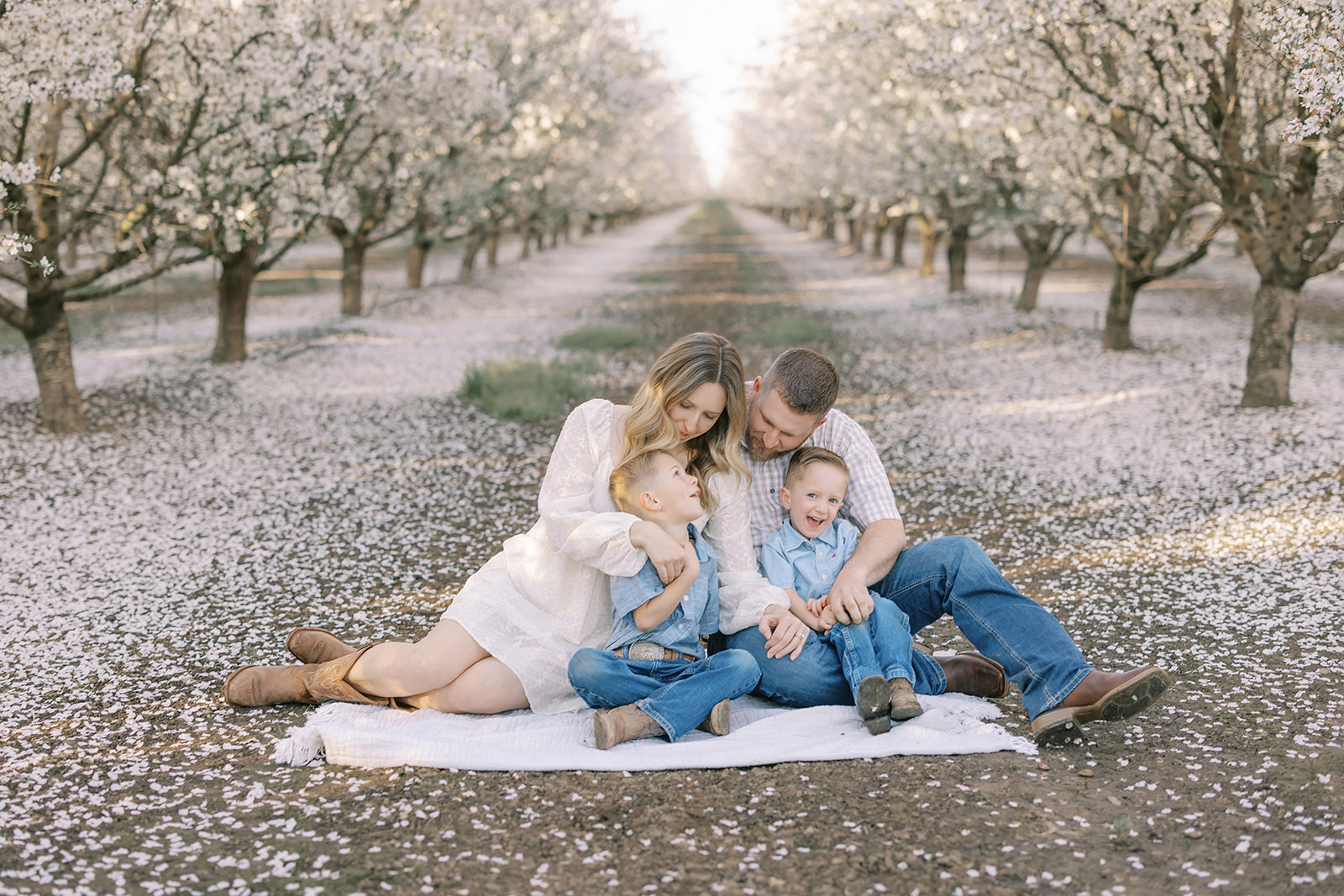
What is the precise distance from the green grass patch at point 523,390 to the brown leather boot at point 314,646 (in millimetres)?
6021

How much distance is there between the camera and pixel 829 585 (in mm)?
4168

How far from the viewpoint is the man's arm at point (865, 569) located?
12.8ft

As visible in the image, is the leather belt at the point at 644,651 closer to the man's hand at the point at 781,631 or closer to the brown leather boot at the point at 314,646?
the man's hand at the point at 781,631

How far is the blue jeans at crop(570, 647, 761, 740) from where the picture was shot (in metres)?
3.74

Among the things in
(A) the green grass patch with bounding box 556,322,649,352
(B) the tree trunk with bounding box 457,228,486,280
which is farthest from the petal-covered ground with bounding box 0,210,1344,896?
(B) the tree trunk with bounding box 457,228,486,280

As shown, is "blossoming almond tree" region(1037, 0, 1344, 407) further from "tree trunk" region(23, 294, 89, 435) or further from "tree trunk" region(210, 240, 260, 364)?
"tree trunk" region(210, 240, 260, 364)

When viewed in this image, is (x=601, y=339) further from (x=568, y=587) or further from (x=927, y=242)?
(x=927, y=242)

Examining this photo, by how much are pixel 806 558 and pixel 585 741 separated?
1.18 metres

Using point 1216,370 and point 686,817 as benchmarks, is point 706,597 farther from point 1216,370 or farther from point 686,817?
point 1216,370

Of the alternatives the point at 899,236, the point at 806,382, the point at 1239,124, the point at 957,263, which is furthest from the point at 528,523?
the point at 899,236

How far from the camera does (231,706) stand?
13.5 ft

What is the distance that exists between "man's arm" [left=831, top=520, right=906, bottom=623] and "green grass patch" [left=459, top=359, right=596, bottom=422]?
649cm

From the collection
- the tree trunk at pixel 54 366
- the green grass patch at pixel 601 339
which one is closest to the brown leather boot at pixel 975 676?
the tree trunk at pixel 54 366

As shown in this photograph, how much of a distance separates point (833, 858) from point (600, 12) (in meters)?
23.1
